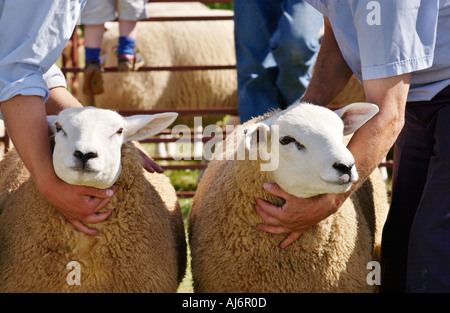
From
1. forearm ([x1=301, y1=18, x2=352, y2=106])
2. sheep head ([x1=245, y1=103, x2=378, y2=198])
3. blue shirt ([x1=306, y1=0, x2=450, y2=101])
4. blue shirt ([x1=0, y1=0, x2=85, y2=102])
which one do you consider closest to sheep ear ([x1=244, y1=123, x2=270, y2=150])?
sheep head ([x1=245, y1=103, x2=378, y2=198])

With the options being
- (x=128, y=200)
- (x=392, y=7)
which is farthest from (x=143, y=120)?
(x=392, y=7)

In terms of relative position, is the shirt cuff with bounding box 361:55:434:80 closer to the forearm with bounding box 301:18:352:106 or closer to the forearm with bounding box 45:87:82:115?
the forearm with bounding box 301:18:352:106

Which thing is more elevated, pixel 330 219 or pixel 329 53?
pixel 329 53

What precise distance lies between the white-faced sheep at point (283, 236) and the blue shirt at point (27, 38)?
28.5 inches

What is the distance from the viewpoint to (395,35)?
2309 millimetres

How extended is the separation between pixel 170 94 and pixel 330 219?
333cm

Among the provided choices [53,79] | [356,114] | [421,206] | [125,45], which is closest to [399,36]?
[356,114]

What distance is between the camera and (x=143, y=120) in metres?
2.45

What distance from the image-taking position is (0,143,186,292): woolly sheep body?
2.35m

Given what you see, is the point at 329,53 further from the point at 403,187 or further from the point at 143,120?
the point at 143,120

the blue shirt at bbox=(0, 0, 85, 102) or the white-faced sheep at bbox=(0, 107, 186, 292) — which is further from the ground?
the blue shirt at bbox=(0, 0, 85, 102)

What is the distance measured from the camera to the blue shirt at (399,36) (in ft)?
7.56

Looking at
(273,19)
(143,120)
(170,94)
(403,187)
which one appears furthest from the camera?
(170,94)

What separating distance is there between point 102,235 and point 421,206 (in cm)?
116
